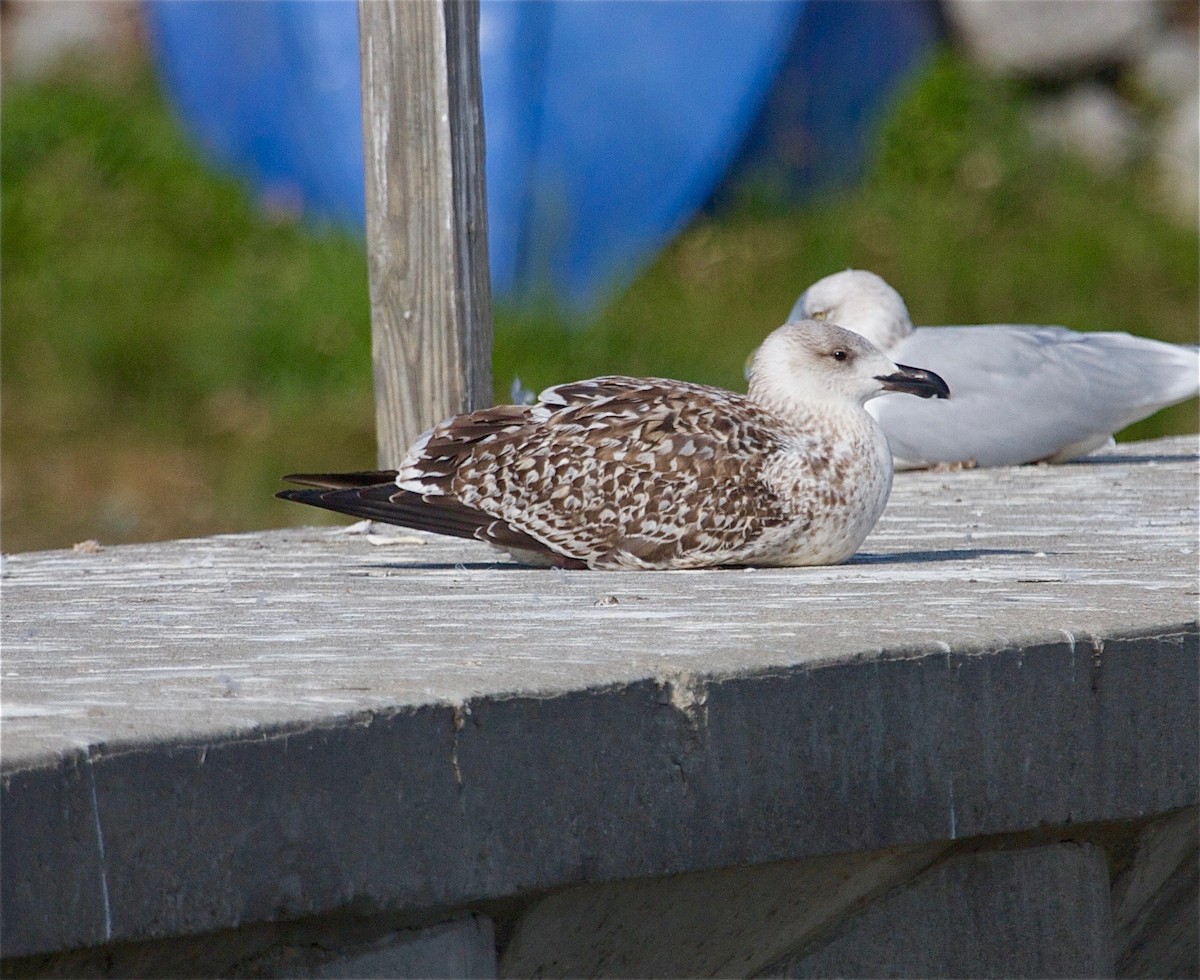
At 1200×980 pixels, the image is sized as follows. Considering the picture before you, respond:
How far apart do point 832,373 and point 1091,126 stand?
29.5 feet

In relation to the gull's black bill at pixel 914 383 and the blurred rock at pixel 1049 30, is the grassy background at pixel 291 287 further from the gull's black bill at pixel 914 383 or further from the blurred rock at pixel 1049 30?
the gull's black bill at pixel 914 383

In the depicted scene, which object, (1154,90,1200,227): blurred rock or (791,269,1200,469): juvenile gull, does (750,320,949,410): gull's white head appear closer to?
(791,269,1200,469): juvenile gull

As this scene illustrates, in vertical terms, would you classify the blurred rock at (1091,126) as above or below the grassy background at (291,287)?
above

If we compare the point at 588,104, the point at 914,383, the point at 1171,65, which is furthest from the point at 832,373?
the point at 1171,65

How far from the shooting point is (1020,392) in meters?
6.29

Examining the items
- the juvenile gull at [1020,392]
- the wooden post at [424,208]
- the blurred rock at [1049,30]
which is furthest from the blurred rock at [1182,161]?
Result: the wooden post at [424,208]

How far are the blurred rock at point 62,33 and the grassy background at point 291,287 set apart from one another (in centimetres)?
27

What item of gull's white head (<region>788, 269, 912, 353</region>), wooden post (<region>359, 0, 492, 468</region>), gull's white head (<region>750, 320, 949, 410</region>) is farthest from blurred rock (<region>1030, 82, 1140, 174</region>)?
gull's white head (<region>750, 320, 949, 410</region>)

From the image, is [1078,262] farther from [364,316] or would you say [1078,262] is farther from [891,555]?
[891,555]

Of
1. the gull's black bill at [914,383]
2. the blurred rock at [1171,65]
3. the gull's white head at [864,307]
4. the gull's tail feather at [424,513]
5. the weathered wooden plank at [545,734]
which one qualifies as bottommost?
the weathered wooden plank at [545,734]

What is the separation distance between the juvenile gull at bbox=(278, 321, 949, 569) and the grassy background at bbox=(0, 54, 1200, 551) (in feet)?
17.4

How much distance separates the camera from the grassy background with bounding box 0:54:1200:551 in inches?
395

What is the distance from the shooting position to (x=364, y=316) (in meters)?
10.7

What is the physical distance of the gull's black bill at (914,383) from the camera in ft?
13.4
